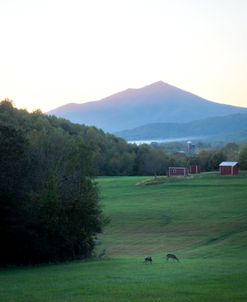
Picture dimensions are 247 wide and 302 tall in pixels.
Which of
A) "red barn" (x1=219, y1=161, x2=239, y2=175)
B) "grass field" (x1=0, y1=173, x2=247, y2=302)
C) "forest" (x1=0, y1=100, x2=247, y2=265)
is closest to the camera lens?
"grass field" (x1=0, y1=173, x2=247, y2=302)

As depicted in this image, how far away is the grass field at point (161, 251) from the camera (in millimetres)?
20438

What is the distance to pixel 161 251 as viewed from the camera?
44.8m

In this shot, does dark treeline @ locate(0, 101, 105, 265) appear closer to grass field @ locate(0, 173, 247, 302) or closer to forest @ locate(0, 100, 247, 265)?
forest @ locate(0, 100, 247, 265)

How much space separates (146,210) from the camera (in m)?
67.8

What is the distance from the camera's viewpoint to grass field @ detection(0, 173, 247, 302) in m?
20.4

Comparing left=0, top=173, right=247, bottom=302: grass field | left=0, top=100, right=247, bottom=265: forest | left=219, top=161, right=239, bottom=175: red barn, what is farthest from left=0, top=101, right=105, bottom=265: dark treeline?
left=219, top=161, right=239, bottom=175: red barn

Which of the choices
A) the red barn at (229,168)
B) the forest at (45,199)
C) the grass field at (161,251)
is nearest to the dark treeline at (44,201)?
the forest at (45,199)

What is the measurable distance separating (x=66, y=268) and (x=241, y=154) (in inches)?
3653

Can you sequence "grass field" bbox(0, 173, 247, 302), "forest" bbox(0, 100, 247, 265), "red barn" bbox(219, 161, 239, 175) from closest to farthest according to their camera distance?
1. "grass field" bbox(0, 173, 247, 302)
2. "forest" bbox(0, 100, 247, 265)
3. "red barn" bbox(219, 161, 239, 175)

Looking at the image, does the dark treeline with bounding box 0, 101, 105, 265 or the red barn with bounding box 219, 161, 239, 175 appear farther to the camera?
the red barn with bounding box 219, 161, 239, 175

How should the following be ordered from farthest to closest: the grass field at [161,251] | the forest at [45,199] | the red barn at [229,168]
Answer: the red barn at [229,168] < the forest at [45,199] < the grass field at [161,251]

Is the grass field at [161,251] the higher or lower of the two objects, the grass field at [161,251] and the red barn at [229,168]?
the lower

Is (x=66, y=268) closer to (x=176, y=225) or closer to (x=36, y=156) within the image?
(x=36, y=156)

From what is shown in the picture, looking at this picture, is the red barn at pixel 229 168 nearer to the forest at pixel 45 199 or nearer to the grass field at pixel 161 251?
the grass field at pixel 161 251
